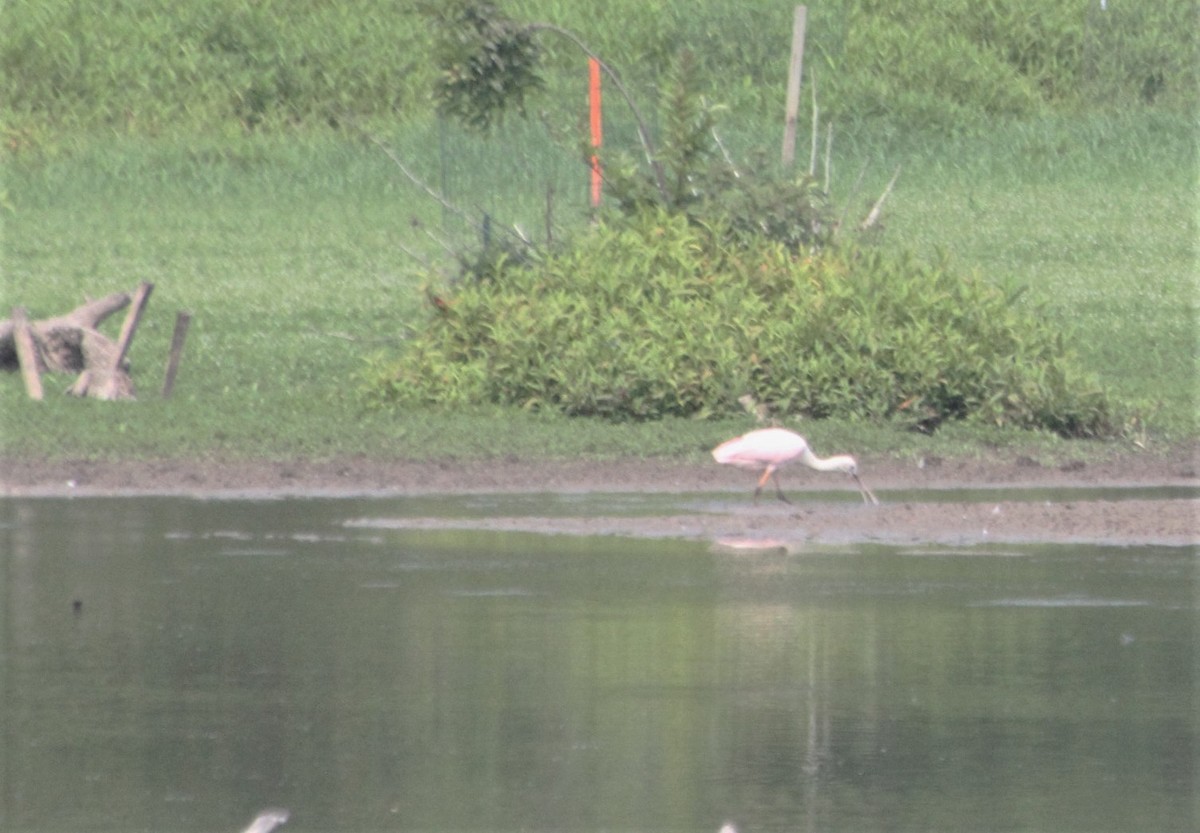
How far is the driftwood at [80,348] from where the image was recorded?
1852cm

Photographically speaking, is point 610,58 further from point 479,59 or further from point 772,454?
point 772,454

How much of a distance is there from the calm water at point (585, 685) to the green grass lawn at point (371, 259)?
4.26m

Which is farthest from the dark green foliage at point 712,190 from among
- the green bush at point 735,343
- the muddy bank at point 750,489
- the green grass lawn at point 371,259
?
the muddy bank at point 750,489

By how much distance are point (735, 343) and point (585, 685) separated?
30.2ft

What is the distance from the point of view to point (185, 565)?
1174cm

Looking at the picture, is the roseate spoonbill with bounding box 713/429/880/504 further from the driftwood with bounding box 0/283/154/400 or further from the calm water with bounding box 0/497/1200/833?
the driftwood with bounding box 0/283/154/400

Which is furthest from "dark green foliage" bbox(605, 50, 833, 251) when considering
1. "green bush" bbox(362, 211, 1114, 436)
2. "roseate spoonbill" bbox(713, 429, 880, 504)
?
"roseate spoonbill" bbox(713, 429, 880, 504)

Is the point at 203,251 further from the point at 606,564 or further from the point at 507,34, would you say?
the point at 606,564

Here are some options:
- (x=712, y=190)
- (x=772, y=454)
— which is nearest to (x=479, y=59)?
(x=712, y=190)

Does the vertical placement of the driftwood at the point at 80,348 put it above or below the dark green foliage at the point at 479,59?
below

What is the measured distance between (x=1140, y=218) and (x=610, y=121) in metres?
7.01

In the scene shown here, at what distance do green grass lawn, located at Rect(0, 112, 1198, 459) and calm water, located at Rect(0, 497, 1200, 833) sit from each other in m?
4.26

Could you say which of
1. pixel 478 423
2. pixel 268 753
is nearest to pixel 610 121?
pixel 478 423

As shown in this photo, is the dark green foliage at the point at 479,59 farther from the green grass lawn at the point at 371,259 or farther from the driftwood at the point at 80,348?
the driftwood at the point at 80,348
